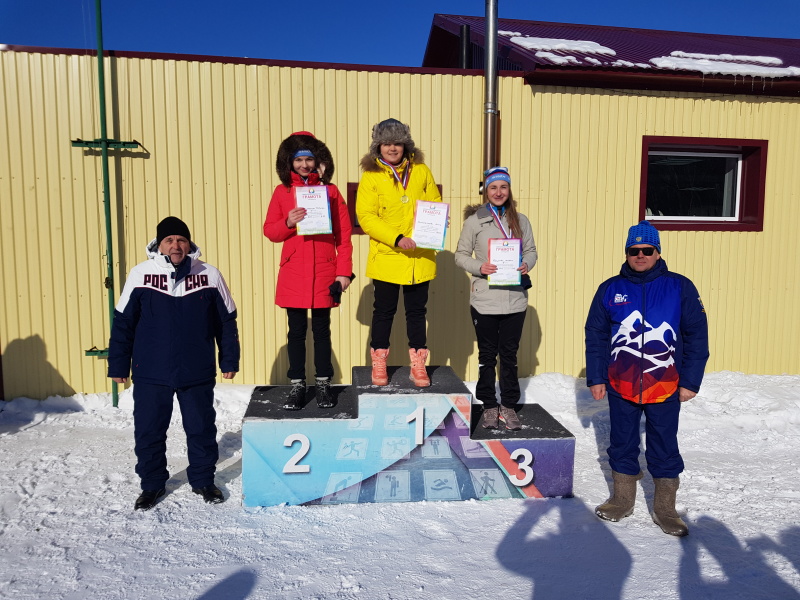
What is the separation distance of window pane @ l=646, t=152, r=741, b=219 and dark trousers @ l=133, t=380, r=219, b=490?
5199mm

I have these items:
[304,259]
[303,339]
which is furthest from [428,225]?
[303,339]

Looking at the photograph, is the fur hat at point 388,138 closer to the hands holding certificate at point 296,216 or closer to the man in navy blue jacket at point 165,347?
the hands holding certificate at point 296,216

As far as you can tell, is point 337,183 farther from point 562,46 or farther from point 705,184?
point 705,184

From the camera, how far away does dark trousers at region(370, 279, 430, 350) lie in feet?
13.8

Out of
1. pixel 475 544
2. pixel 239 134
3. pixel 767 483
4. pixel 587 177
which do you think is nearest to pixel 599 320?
pixel 475 544

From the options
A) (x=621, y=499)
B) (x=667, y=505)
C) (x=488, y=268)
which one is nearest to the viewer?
(x=667, y=505)

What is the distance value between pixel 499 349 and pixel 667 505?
140cm

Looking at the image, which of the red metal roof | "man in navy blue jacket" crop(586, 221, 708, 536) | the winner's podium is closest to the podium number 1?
the winner's podium

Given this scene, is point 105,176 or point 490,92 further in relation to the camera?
point 490,92

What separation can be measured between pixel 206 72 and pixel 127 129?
A: 0.92 meters

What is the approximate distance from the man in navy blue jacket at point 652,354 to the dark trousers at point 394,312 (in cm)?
125

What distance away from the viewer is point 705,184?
675 centimetres

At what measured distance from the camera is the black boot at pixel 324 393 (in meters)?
4.03

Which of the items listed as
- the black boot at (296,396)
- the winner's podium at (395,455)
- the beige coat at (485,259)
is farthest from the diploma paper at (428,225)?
the black boot at (296,396)
